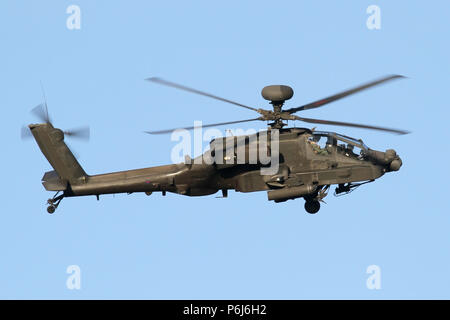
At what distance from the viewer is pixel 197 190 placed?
28.1 metres

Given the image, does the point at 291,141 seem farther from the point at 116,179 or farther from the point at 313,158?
the point at 116,179

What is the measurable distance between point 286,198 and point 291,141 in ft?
6.85

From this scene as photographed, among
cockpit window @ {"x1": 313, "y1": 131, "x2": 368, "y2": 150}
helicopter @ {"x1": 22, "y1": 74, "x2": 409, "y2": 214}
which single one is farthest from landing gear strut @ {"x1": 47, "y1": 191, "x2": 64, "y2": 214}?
cockpit window @ {"x1": 313, "y1": 131, "x2": 368, "y2": 150}

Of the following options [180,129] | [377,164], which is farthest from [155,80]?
[377,164]

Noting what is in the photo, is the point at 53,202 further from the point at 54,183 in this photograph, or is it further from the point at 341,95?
the point at 341,95

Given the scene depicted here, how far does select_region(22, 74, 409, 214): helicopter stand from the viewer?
2756cm

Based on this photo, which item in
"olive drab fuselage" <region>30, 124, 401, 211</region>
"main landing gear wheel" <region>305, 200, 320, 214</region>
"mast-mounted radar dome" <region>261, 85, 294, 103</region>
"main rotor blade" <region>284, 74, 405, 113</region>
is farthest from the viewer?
"main landing gear wheel" <region>305, 200, 320, 214</region>

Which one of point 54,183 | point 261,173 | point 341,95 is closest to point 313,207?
point 261,173

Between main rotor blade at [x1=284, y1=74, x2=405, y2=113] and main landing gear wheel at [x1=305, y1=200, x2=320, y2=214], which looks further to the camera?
main landing gear wheel at [x1=305, y1=200, x2=320, y2=214]

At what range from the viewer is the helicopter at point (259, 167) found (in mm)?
27562

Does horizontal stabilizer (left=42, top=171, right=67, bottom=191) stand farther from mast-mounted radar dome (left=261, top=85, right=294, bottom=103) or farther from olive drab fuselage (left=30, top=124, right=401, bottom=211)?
mast-mounted radar dome (left=261, top=85, right=294, bottom=103)

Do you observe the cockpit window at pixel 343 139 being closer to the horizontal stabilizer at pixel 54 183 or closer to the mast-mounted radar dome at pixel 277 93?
the mast-mounted radar dome at pixel 277 93

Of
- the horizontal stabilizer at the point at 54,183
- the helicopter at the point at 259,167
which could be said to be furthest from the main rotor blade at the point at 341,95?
the horizontal stabilizer at the point at 54,183

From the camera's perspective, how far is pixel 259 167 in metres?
27.9
